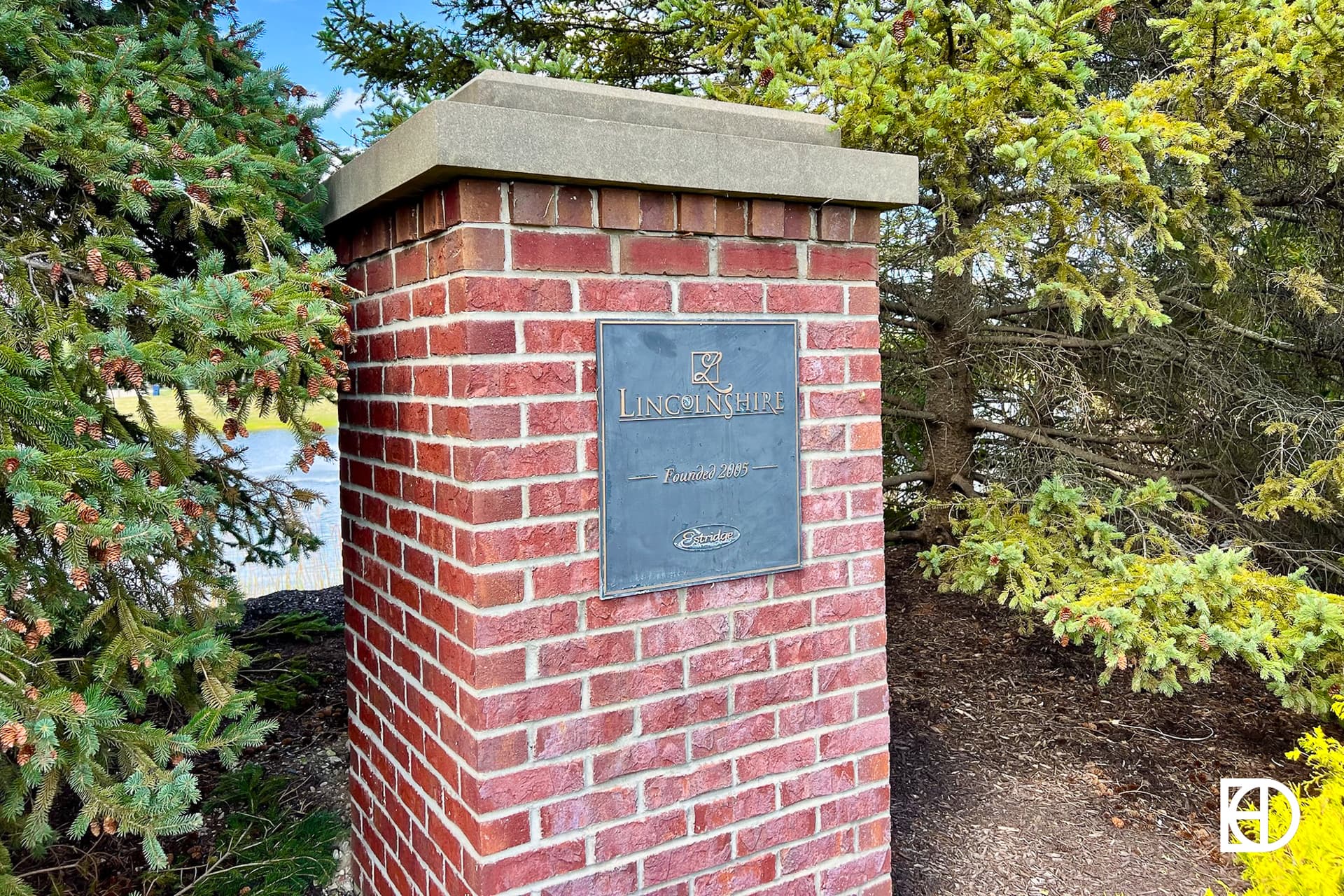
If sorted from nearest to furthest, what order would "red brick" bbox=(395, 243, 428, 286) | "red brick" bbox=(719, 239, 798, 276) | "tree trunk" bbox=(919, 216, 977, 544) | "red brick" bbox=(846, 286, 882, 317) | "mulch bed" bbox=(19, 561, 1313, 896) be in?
"red brick" bbox=(395, 243, 428, 286)
"red brick" bbox=(719, 239, 798, 276)
"red brick" bbox=(846, 286, 882, 317)
"mulch bed" bbox=(19, 561, 1313, 896)
"tree trunk" bbox=(919, 216, 977, 544)

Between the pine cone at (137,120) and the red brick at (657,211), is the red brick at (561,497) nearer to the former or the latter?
the red brick at (657,211)

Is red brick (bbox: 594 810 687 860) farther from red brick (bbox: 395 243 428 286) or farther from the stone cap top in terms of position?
the stone cap top

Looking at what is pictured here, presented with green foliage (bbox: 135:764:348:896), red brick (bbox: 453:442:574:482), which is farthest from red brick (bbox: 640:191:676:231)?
green foliage (bbox: 135:764:348:896)

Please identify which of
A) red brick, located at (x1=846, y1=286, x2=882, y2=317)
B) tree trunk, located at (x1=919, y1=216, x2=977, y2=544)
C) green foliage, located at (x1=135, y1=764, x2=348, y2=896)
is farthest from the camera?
tree trunk, located at (x1=919, y1=216, x2=977, y2=544)

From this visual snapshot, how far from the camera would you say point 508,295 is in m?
2.10

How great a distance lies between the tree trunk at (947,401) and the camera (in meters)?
6.23

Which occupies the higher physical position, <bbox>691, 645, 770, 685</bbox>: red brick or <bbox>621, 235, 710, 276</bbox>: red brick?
<bbox>621, 235, 710, 276</bbox>: red brick

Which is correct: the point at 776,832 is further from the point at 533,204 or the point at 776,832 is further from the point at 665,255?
the point at 533,204

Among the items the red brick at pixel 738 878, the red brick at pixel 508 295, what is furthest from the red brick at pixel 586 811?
the red brick at pixel 508 295

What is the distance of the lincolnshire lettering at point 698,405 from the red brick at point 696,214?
432mm

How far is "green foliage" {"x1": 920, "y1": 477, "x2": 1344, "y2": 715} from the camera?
143 inches

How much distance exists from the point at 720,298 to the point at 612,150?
0.48 metres

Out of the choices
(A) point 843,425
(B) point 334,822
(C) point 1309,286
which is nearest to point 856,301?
(A) point 843,425

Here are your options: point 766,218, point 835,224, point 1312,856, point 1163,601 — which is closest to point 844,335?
point 835,224
